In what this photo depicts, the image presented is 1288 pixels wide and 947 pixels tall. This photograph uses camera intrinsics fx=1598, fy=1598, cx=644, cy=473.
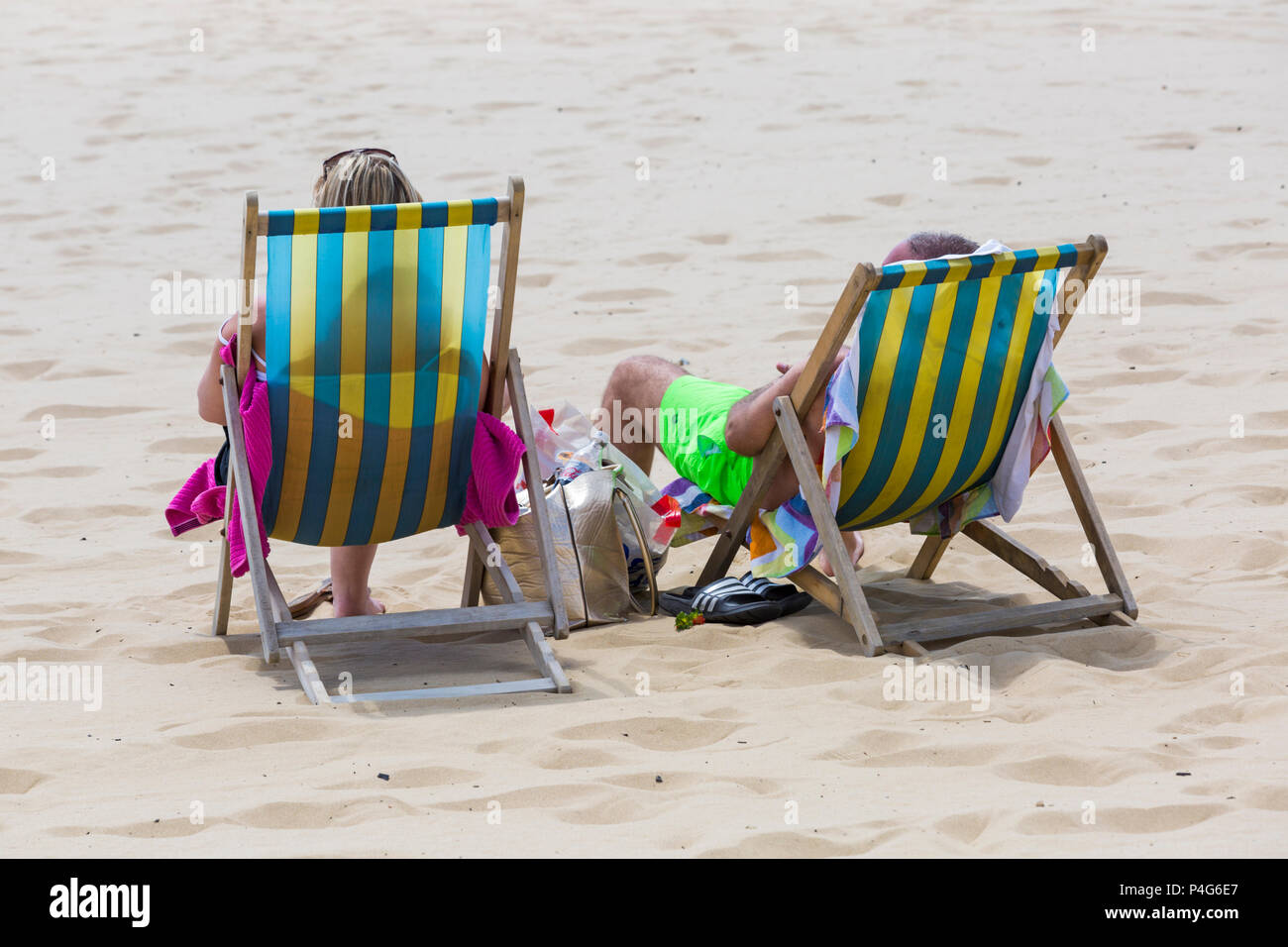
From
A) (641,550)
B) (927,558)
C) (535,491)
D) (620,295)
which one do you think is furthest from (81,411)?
(927,558)

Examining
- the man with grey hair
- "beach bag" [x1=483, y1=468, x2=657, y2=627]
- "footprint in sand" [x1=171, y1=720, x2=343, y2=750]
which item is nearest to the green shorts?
the man with grey hair

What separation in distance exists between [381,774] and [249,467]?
867 millimetres

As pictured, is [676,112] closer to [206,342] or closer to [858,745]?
[206,342]

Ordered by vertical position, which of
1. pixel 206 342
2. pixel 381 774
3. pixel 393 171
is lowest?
pixel 381 774

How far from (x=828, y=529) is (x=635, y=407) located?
92cm

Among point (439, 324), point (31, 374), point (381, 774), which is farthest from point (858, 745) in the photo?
point (31, 374)

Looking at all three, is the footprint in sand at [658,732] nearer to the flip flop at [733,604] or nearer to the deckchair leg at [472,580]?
the flip flop at [733,604]

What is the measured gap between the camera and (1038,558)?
160 inches

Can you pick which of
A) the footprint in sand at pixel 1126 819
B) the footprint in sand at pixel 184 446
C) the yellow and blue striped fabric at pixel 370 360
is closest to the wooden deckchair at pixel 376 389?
the yellow and blue striped fabric at pixel 370 360

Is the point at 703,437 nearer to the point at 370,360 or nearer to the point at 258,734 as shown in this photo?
the point at 370,360

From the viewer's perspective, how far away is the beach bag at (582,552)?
4.02m

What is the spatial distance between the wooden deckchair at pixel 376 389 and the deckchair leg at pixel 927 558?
1.19 metres

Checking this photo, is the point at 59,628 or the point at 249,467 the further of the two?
the point at 59,628

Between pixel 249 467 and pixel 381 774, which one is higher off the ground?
pixel 249 467
